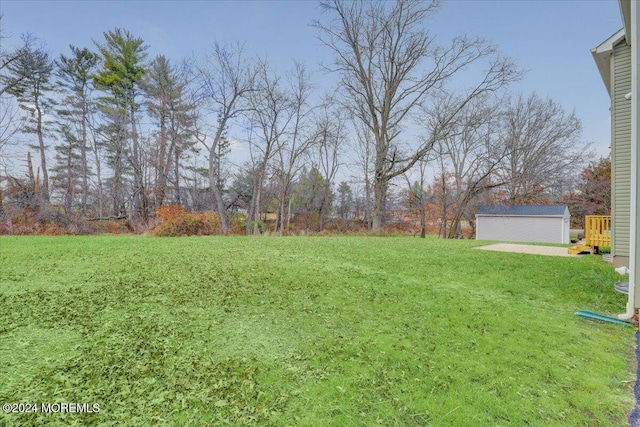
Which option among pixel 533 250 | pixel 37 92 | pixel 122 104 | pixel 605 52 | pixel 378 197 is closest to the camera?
pixel 605 52

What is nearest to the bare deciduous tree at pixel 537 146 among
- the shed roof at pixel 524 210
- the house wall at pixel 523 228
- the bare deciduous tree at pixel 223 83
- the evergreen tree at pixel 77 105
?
the shed roof at pixel 524 210

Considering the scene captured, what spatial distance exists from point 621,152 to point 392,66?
11.0 m

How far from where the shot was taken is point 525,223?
15586 millimetres

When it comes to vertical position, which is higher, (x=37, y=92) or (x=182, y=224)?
(x=37, y=92)

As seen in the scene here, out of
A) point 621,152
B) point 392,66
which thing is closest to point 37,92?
point 392,66

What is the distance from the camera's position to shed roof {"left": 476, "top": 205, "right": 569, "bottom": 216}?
14875 millimetres

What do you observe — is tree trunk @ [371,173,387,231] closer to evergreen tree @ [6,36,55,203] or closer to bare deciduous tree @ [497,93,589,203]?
bare deciduous tree @ [497,93,589,203]

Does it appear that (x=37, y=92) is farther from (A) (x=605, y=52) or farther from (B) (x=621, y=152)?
(B) (x=621, y=152)

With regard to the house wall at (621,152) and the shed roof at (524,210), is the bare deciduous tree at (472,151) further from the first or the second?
the house wall at (621,152)

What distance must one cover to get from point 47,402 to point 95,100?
17982 millimetres

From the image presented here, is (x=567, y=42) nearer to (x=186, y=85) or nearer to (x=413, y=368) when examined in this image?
(x=413, y=368)

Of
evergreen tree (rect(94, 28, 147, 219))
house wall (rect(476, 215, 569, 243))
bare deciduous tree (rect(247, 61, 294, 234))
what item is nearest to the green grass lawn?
evergreen tree (rect(94, 28, 147, 219))

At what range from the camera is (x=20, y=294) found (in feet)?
10.3

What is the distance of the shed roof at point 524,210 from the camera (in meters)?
14.9
